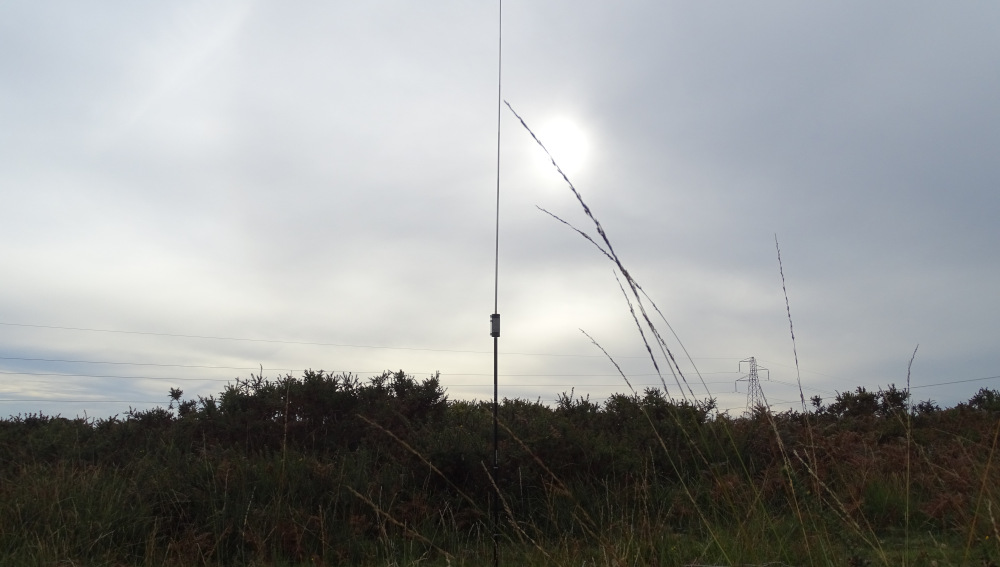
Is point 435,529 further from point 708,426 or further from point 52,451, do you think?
point 52,451

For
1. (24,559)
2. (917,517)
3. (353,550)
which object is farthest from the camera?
(353,550)

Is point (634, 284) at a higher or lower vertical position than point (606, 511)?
higher

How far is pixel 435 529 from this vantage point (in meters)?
6.45

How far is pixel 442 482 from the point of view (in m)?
7.50

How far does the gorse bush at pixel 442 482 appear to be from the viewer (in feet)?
16.6

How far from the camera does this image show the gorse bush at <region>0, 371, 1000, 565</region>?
5051 millimetres

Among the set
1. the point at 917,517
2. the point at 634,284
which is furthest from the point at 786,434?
the point at 634,284

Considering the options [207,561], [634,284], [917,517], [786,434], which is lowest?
[207,561]

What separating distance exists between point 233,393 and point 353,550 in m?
4.47

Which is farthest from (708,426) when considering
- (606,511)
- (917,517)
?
(917,517)

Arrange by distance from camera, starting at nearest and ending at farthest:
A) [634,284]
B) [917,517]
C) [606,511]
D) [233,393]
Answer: [634,284] < [917,517] < [606,511] < [233,393]

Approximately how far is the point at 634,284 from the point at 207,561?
4.35 m

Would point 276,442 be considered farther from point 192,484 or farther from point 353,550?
point 353,550

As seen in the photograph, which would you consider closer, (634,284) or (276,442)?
(634,284)
